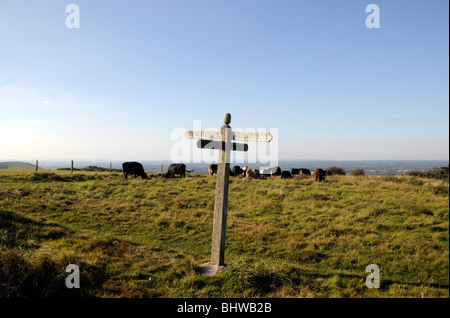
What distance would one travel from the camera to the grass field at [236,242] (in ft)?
17.3

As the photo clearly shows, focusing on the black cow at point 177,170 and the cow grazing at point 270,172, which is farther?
the black cow at point 177,170

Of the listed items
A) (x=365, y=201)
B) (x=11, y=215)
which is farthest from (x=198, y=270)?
(x=365, y=201)

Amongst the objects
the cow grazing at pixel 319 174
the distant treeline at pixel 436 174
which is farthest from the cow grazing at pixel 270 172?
the distant treeline at pixel 436 174

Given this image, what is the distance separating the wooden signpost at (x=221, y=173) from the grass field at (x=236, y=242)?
17.5 inches

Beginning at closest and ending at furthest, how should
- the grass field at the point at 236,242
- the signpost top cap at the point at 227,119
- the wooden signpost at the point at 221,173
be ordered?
the grass field at the point at 236,242 < the wooden signpost at the point at 221,173 < the signpost top cap at the point at 227,119

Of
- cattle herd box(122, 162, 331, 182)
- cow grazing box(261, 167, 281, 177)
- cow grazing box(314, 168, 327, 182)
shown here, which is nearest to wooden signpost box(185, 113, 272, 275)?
cow grazing box(314, 168, 327, 182)

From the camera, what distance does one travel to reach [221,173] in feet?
20.9

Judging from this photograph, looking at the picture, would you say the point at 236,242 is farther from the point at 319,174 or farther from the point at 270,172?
the point at 270,172

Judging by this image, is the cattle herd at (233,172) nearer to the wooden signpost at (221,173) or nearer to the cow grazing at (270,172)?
the cow grazing at (270,172)

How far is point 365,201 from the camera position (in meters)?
13.7

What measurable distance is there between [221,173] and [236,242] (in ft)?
11.6

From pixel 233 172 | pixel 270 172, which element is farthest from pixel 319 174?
pixel 233 172

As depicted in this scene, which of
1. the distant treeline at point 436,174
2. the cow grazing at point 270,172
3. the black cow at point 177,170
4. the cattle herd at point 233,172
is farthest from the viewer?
the black cow at point 177,170

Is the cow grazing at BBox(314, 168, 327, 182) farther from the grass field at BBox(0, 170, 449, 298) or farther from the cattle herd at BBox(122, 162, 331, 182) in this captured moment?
the grass field at BBox(0, 170, 449, 298)
